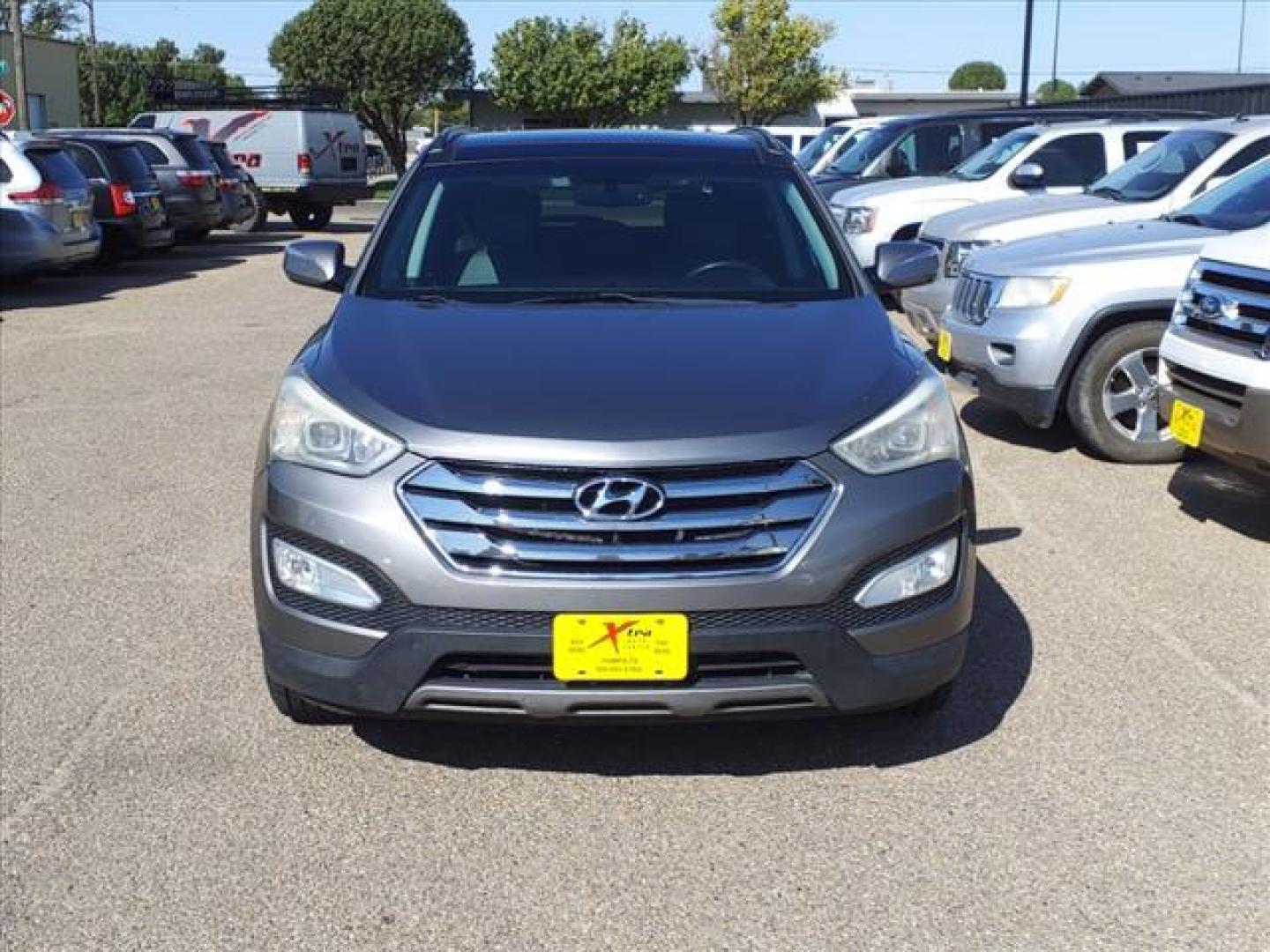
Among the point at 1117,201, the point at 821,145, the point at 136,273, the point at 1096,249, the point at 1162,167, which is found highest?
the point at 1162,167

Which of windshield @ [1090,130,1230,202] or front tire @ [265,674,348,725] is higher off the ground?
windshield @ [1090,130,1230,202]

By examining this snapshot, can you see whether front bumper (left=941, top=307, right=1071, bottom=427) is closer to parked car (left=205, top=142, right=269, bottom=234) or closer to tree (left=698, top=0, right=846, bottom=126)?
parked car (left=205, top=142, right=269, bottom=234)

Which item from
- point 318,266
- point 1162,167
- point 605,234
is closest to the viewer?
point 605,234

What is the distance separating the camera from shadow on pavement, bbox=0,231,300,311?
16328 mm

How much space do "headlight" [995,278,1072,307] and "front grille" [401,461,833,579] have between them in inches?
180

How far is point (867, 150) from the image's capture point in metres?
17.2

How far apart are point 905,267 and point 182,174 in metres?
18.1

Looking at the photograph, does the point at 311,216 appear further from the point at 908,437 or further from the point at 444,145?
the point at 908,437

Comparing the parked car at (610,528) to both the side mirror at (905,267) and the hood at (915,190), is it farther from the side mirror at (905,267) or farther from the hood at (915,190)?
the hood at (915,190)

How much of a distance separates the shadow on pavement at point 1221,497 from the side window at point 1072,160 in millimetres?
5667

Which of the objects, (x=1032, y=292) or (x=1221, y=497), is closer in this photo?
(x=1221, y=497)

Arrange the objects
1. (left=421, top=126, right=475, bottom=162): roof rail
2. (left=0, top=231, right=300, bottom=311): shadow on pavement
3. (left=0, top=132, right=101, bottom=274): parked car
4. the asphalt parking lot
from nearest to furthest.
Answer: the asphalt parking lot < (left=421, top=126, right=475, bottom=162): roof rail < (left=0, top=132, right=101, bottom=274): parked car < (left=0, top=231, right=300, bottom=311): shadow on pavement

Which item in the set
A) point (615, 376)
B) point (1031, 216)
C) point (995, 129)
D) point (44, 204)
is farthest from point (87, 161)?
point (615, 376)

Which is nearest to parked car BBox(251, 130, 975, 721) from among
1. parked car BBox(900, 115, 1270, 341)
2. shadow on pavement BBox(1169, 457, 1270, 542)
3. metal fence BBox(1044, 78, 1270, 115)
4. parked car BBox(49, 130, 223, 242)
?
shadow on pavement BBox(1169, 457, 1270, 542)
